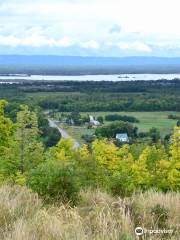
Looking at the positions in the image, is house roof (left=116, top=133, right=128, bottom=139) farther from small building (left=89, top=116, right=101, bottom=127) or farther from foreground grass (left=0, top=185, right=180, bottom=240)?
foreground grass (left=0, top=185, right=180, bottom=240)

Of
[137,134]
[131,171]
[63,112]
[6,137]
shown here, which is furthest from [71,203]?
[63,112]

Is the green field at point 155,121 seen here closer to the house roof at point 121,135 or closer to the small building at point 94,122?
the house roof at point 121,135

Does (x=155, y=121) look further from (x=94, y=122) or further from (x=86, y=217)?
(x=86, y=217)

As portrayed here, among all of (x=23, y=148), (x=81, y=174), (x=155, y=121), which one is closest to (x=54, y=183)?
(x=81, y=174)

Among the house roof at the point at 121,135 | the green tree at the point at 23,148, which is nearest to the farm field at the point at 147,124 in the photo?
the house roof at the point at 121,135

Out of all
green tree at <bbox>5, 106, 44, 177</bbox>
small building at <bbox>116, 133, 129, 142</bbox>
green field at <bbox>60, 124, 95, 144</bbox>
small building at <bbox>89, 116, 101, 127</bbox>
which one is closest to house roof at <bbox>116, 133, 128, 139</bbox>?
small building at <bbox>116, 133, 129, 142</bbox>

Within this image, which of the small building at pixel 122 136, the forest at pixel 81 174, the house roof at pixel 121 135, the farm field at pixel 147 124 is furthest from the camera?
the farm field at pixel 147 124
